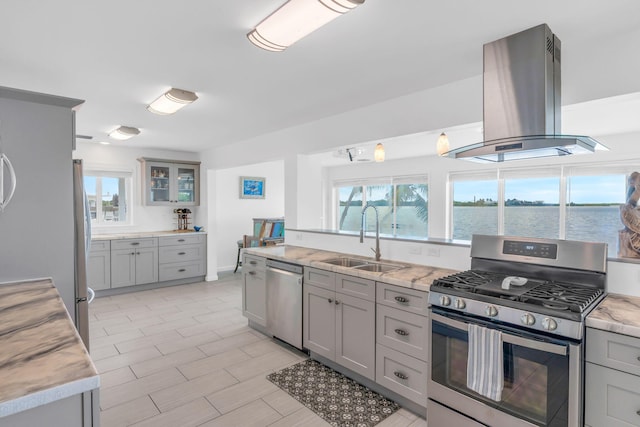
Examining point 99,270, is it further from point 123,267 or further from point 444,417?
point 444,417

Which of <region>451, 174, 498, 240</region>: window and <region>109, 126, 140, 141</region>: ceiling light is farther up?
<region>109, 126, 140, 141</region>: ceiling light

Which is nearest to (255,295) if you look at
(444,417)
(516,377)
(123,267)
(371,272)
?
(371,272)

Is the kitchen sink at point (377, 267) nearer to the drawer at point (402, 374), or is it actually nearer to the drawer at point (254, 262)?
the drawer at point (402, 374)

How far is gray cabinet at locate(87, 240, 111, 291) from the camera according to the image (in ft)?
Result: 16.4

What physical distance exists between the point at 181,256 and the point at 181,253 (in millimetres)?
53

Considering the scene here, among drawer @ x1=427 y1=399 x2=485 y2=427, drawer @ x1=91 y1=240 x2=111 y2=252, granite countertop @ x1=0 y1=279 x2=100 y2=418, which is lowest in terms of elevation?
drawer @ x1=427 y1=399 x2=485 y2=427

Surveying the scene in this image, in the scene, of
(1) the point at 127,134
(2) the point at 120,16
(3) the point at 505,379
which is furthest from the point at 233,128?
(3) the point at 505,379

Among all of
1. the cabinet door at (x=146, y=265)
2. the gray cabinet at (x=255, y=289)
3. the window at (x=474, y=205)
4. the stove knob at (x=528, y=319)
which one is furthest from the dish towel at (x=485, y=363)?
the cabinet door at (x=146, y=265)

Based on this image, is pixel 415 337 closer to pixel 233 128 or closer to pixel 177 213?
pixel 233 128

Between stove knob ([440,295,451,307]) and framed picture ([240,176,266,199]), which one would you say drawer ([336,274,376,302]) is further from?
framed picture ([240,176,266,199])

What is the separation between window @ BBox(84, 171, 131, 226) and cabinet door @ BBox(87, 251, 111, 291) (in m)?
0.84

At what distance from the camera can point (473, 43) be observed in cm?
207

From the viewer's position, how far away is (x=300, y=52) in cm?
220

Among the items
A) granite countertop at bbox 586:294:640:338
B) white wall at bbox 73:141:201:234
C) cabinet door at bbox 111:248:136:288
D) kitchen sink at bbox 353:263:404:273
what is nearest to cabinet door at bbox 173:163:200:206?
white wall at bbox 73:141:201:234
